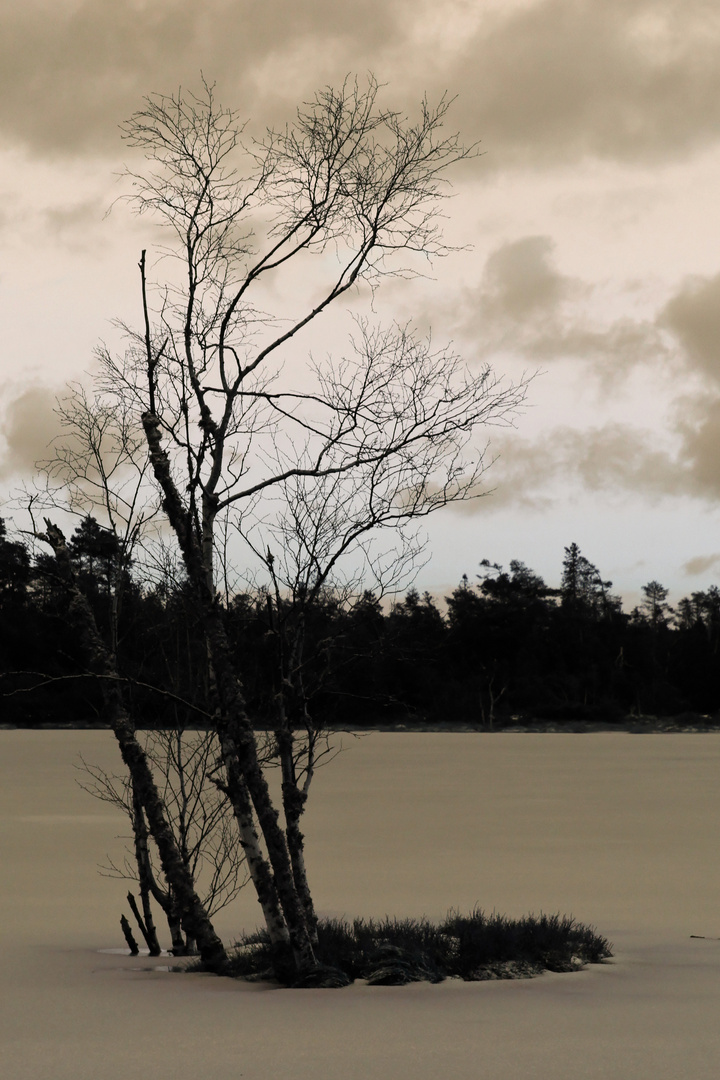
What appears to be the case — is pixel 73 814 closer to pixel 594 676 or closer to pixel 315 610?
pixel 315 610

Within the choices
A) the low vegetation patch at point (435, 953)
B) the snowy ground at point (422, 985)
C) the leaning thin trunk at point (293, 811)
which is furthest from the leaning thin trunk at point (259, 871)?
the leaning thin trunk at point (293, 811)

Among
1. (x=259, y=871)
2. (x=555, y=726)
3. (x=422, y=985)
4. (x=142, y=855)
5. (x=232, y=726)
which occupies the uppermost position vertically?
(x=232, y=726)

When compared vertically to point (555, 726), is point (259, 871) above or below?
below

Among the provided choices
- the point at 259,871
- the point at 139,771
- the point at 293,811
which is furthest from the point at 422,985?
the point at 139,771

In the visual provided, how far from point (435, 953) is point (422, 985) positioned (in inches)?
34.2

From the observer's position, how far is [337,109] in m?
8.34

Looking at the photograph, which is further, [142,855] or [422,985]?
[142,855]

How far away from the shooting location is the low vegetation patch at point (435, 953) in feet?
26.7

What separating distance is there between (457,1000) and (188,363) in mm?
4799

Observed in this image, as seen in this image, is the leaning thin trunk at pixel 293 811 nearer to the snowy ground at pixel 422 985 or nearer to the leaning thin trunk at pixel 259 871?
the leaning thin trunk at pixel 259 871

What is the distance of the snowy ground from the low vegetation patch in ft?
0.76

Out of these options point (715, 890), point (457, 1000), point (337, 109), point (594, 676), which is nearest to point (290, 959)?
point (457, 1000)

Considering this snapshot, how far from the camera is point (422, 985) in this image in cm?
795

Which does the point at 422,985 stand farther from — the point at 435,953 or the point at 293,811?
the point at 293,811
